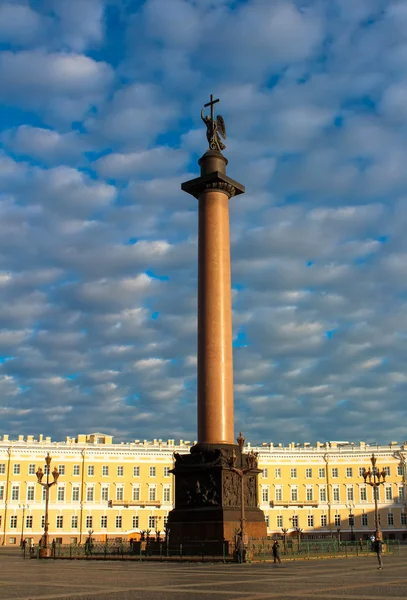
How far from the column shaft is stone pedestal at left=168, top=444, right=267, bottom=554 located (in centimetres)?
122

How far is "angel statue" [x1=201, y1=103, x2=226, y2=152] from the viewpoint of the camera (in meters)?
47.5

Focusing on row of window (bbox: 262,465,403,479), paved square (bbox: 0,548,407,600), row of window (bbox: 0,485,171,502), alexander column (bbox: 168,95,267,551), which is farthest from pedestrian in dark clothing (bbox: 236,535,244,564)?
row of window (bbox: 262,465,403,479)

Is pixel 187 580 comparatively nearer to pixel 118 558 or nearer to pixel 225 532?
pixel 225 532

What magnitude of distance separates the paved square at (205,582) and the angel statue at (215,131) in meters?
25.4

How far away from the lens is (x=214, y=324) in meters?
41.7

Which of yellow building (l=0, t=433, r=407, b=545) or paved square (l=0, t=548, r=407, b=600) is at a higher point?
yellow building (l=0, t=433, r=407, b=545)

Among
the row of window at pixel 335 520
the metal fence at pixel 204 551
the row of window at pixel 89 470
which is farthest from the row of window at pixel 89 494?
the metal fence at pixel 204 551

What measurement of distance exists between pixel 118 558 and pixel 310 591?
20.6m

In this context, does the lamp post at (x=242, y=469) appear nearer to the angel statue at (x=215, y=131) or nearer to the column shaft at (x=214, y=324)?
the column shaft at (x=214, y=324)

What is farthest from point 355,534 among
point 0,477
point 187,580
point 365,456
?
point 187,580

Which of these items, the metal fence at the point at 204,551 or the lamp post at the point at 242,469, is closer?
the lamp post at the point at 242,469

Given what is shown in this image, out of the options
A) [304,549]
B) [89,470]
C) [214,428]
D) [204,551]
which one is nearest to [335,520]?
[89,470]

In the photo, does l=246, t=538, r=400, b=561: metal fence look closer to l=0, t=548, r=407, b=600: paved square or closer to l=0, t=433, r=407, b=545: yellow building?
l=0, t=548, r=407, b=600: paved square

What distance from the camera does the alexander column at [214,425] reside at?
127ft
